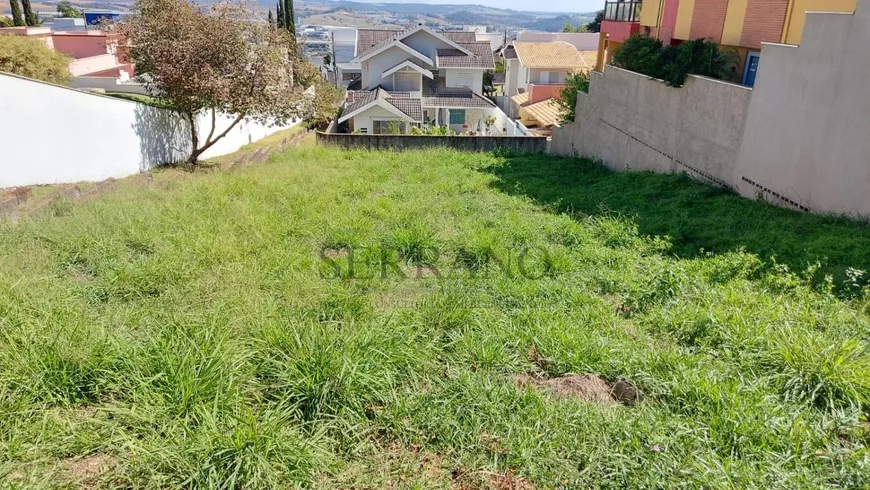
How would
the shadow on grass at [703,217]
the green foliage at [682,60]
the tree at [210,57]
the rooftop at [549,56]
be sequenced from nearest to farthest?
the shadow on grass at [703,217] → the green foliage at [682,60] → the tree at [210,57] → the rooftop at [549,56]

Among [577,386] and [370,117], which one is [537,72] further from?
[577,386]

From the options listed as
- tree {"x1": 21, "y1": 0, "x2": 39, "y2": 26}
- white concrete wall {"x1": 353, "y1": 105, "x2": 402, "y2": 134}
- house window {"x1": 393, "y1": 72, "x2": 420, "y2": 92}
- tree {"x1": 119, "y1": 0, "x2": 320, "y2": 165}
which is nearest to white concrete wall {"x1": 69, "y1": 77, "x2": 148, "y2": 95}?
white concrete wall {"x1": 353, "y1": 105, "x2": 402, "y2": 134}

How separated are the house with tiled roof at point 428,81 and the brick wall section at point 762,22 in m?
13.4

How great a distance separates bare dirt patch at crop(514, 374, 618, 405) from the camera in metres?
3.31

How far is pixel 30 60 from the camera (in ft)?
44.5

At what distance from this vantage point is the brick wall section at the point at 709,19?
1020 centimetres

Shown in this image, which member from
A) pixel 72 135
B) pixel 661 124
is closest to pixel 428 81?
pixel 661 124

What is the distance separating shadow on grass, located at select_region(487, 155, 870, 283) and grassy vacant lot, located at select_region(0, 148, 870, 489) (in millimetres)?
51

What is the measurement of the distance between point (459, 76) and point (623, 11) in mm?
12979

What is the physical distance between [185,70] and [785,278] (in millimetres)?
10611

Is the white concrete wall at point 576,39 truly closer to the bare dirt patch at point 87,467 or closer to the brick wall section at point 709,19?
the brick wall section at point 709,19

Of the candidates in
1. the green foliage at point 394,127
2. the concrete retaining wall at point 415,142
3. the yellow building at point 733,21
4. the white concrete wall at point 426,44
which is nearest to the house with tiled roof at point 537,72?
the white concrete wall at point 426,44

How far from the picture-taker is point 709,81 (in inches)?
334

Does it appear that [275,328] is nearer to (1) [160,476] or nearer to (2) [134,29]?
(1) [160,476]
